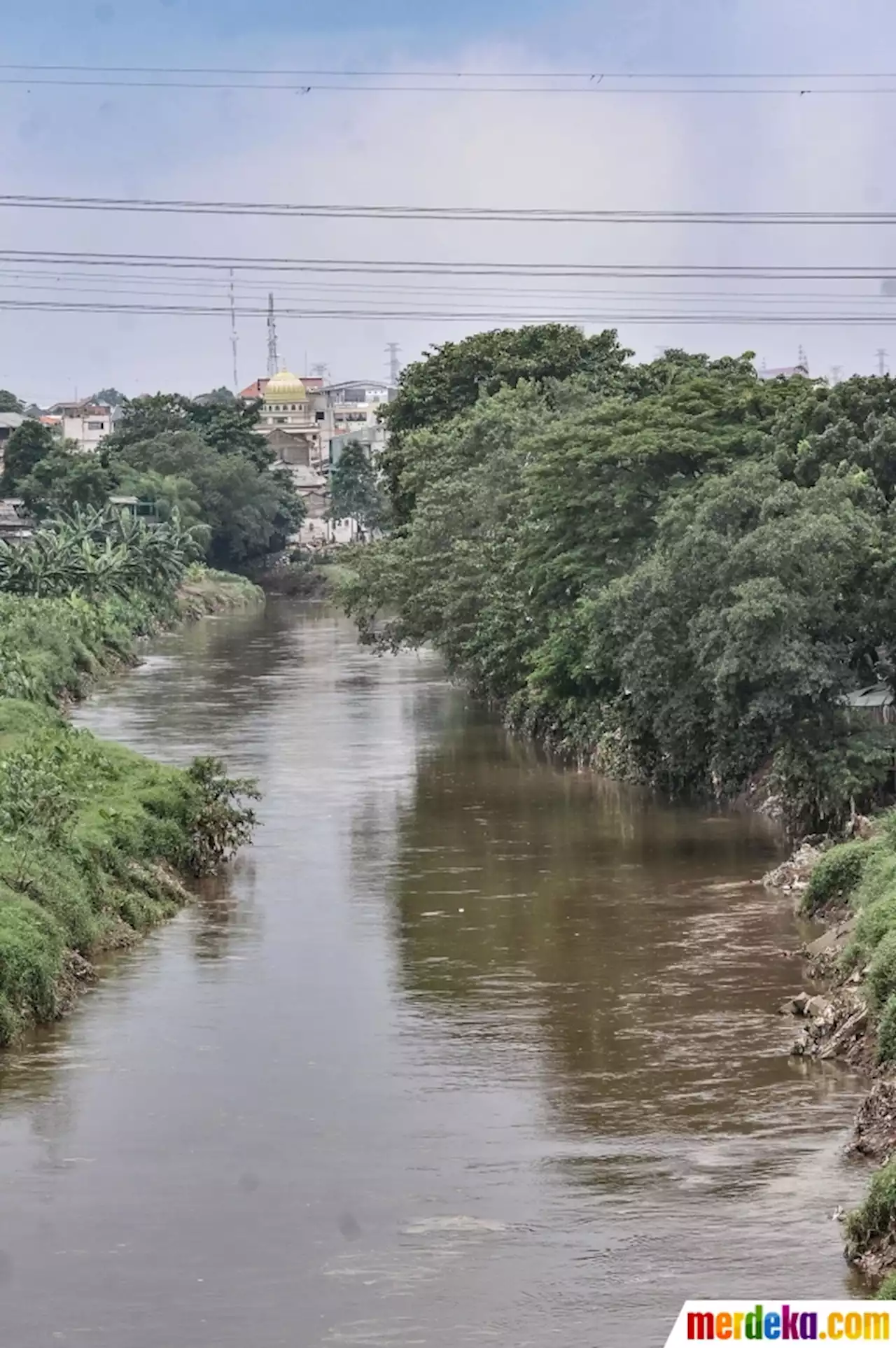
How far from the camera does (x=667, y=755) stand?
3878cm

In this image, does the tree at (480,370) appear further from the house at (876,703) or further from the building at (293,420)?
the building at (293,420)

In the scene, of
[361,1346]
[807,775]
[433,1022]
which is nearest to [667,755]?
[807,775]

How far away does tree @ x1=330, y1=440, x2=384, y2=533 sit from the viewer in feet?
409

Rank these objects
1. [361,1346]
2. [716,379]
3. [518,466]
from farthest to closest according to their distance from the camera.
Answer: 1. [518,466]
2. [716,379]
3. [361,1346]

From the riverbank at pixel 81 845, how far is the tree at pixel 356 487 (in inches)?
3167

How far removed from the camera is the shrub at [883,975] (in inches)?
867

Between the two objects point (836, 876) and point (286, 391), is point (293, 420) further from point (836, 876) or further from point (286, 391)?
point (836, 876)

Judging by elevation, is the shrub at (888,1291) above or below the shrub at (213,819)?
below

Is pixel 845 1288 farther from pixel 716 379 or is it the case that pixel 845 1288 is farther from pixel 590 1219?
pixel 716 379

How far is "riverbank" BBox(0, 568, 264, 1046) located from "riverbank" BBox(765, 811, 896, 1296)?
864 cm

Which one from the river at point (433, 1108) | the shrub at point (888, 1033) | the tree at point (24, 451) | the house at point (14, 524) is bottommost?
the river at point (433, 1108)

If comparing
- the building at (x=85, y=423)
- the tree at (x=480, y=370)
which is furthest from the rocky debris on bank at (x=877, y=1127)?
the building at (x=85, y=423)

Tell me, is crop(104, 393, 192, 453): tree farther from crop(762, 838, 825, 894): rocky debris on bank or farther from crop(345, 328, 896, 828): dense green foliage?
crop(762, 838, 825, 894): rocky debris on bank

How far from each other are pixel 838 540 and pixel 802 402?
8434mm
